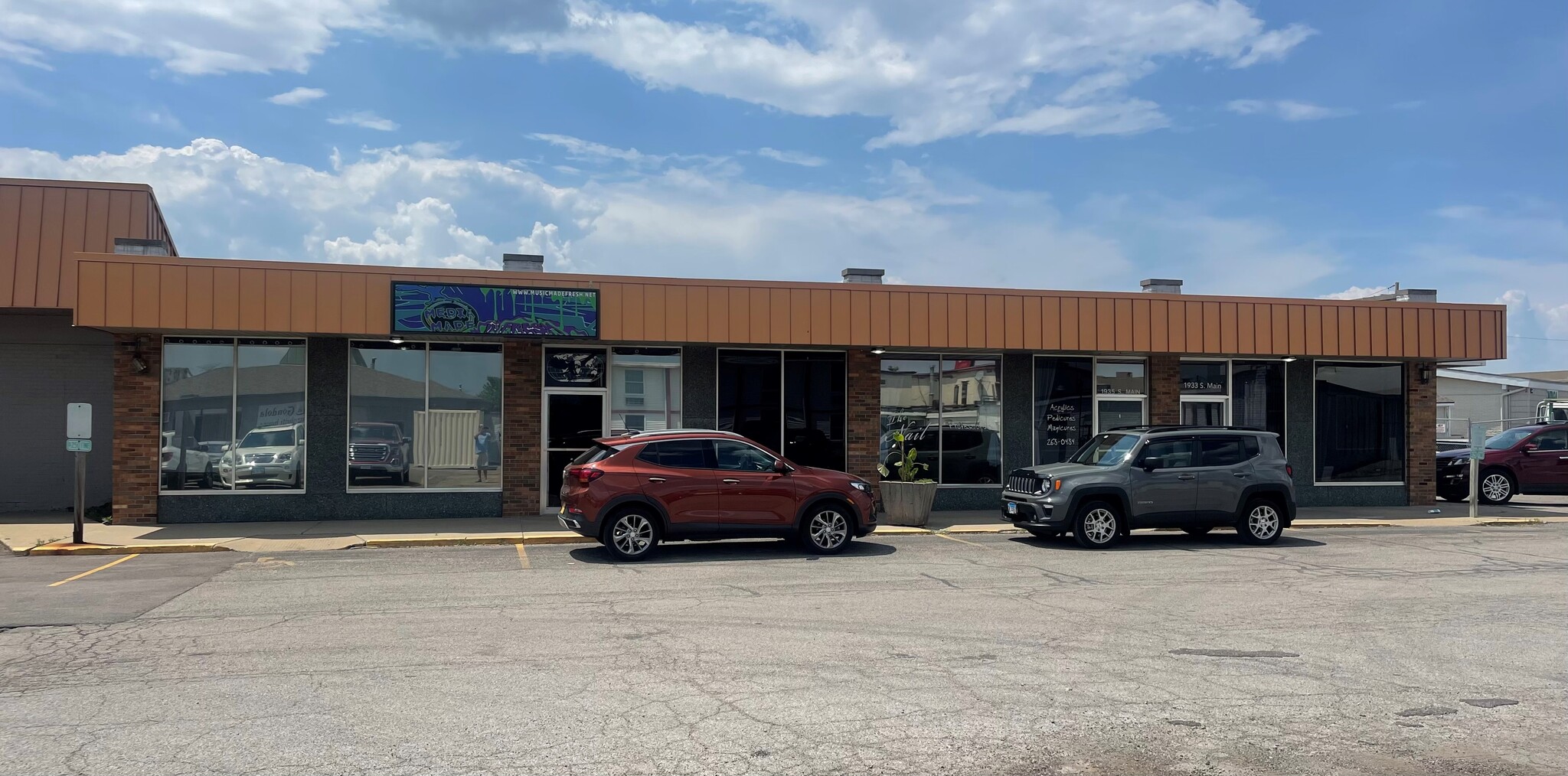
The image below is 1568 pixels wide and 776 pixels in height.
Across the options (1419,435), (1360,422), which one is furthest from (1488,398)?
(1360,422)

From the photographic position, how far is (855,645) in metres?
8.51

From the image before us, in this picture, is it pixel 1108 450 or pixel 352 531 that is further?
pixel 352 531

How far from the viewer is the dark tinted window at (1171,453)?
1527cm

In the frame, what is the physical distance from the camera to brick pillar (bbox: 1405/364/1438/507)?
2164 cm

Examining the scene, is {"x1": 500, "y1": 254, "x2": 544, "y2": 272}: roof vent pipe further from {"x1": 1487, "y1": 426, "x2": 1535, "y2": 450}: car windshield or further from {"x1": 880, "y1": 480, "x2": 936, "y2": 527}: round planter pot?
{"x1": 1487, "y1": 426, "x2": 1535, "y2": 450}: car windshield

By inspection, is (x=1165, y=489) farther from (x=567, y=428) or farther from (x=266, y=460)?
(x=266, y=460)

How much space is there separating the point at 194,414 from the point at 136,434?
865 millimetres

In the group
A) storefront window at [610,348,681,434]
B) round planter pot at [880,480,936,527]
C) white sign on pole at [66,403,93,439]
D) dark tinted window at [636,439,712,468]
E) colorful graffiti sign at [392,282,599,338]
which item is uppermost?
colorful graffiti sign at [392,282,599,338]

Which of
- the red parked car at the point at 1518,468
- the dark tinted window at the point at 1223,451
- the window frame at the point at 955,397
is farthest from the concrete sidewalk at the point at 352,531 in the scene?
the dark tinted window at the point at 1223,451

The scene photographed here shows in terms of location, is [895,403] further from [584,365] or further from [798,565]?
[798,565]

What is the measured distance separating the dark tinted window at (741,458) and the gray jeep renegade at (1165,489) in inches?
159

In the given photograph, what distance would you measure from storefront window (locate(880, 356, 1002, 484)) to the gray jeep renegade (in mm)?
4110

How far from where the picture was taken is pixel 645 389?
18969mm

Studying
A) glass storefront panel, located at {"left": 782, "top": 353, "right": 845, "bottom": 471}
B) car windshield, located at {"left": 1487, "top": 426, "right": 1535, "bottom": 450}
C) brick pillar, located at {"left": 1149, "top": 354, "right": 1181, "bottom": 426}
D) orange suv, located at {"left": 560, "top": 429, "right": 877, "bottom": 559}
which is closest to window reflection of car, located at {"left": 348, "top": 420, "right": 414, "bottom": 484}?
orange suv, located at {"left": 560, "top": 429, "right": 877, "bottom": 559}
